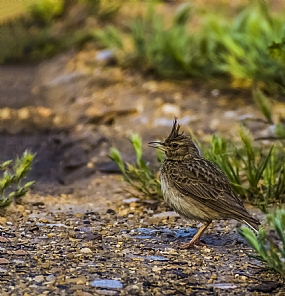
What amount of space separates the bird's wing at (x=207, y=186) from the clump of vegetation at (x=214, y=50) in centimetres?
304

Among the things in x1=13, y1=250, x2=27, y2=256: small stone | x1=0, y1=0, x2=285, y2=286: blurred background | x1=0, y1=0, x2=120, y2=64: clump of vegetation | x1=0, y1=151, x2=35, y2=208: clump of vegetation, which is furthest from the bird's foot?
x1=0, y1=0, x2=120, y2=64: clump of vegetation

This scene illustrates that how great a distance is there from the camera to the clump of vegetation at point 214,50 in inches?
318

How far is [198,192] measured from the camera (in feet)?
16.1

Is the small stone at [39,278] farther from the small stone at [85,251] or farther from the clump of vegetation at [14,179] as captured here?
the clump of vegetation at [14,179]

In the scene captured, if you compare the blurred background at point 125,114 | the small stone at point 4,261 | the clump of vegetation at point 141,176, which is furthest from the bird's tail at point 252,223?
the small stone at point 4,261

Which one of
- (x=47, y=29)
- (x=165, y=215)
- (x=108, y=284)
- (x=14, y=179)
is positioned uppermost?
(x=47, y=29)

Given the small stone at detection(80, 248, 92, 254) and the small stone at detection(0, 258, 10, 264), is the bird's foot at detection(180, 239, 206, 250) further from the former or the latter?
the small stone at detection(0, 258, 10, 264)

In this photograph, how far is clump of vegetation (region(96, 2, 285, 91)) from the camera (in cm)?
809

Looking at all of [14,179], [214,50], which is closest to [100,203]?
[14,179]

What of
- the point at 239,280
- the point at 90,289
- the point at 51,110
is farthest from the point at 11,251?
the point at 51,110

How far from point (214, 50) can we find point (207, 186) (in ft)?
14.8

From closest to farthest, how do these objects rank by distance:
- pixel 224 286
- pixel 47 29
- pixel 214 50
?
pixel 224 286 < pixel 214 50 < pixel 47 29

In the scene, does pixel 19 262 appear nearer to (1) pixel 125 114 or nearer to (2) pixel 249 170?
(2) pixel 249 170

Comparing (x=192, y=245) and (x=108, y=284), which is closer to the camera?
(x=108, y=284)
